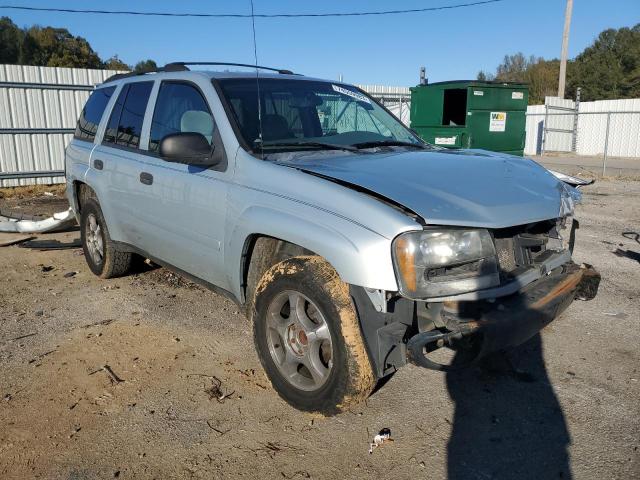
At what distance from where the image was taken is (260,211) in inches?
124

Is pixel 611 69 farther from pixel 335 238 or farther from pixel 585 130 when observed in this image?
pixel 335 238

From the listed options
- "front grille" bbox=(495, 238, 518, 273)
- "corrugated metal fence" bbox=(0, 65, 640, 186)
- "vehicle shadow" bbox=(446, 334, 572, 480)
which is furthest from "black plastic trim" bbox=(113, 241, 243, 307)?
"corrugated metal fence" bbox=(0, 65, 640, 186)

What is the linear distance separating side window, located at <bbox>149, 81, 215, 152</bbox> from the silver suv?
0.05 feet

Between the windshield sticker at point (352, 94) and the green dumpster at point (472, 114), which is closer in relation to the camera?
the windshield sticker at point (352, 94)

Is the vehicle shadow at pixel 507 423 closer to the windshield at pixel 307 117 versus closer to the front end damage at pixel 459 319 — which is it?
the front end damage at pixel 459 319

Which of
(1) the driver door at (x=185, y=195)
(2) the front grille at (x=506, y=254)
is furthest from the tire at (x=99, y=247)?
(2) the front grille at (x=506, y=254)

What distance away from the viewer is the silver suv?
2621 mm

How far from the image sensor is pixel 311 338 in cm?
295

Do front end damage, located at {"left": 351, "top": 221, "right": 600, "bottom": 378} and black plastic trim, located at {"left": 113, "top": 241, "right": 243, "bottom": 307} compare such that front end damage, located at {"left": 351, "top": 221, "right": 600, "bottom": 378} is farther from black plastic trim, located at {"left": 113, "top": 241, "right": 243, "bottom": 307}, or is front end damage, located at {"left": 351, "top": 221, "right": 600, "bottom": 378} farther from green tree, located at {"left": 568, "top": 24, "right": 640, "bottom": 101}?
green tree, located at {"left": 568, "top": 24, "right": 640, "bottom": 101}

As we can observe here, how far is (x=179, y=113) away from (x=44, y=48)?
41.9 meters

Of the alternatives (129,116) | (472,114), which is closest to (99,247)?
(129,116)

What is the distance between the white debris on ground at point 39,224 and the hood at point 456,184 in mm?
5527

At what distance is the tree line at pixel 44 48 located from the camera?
1433 inches

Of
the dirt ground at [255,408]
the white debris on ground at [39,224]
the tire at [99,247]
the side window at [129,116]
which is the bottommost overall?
the dirt ground at [255,408]
